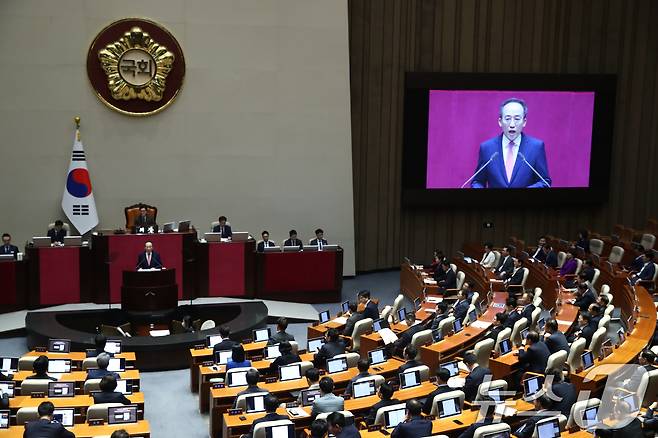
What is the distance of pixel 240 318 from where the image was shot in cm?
1426

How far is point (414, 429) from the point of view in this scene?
780 cm

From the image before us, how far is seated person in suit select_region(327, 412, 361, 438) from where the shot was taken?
300 inches

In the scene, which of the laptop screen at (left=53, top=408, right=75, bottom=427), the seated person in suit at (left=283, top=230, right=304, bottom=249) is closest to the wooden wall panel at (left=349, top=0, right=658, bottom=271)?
the seated person in suit at (left=283, top=230, right=304, bottom=249)

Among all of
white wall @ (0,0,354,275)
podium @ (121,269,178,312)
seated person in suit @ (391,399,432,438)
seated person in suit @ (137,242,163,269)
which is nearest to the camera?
seated person in suit @ (391,399,432,438)

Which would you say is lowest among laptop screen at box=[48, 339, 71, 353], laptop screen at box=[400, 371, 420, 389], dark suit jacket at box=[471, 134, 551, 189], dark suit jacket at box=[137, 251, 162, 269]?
laptop screen at box=[48, 339, 71, 353]

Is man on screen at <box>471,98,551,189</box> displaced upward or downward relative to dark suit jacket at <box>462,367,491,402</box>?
upward

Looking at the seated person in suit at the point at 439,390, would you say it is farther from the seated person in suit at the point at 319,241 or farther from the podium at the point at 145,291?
the seated person in suit at the point at 319,241

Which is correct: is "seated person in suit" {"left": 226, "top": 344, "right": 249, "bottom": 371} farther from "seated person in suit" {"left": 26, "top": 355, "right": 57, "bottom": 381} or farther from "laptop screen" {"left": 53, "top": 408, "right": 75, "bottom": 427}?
"laptop screen" {"left": 53, "top": 408, "right": 75, "bottom": 427}

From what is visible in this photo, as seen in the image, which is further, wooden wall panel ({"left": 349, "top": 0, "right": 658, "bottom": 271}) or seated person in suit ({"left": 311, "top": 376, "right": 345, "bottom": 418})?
wooden wall panel ({"left": 349, "top": 0, "right": 658, "bottom": 271})

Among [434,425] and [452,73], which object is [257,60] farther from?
[434,425]

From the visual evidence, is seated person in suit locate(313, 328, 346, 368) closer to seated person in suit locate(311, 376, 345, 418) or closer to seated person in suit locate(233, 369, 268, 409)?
seated person in suit locate(233, 369, 268, 409)

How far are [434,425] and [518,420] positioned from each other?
0.93 m

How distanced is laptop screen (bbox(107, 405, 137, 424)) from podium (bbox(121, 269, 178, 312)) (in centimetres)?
542

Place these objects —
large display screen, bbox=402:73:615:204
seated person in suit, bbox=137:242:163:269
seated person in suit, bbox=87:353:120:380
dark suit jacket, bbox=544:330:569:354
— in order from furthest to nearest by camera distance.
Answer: large display screen, bbox=402:73:615:204
seated person in suit, bbox=137:242:163:269
dark suit jacket, bbox=544:330:569:354
seated person in suit, bbox=87:353:120:380
